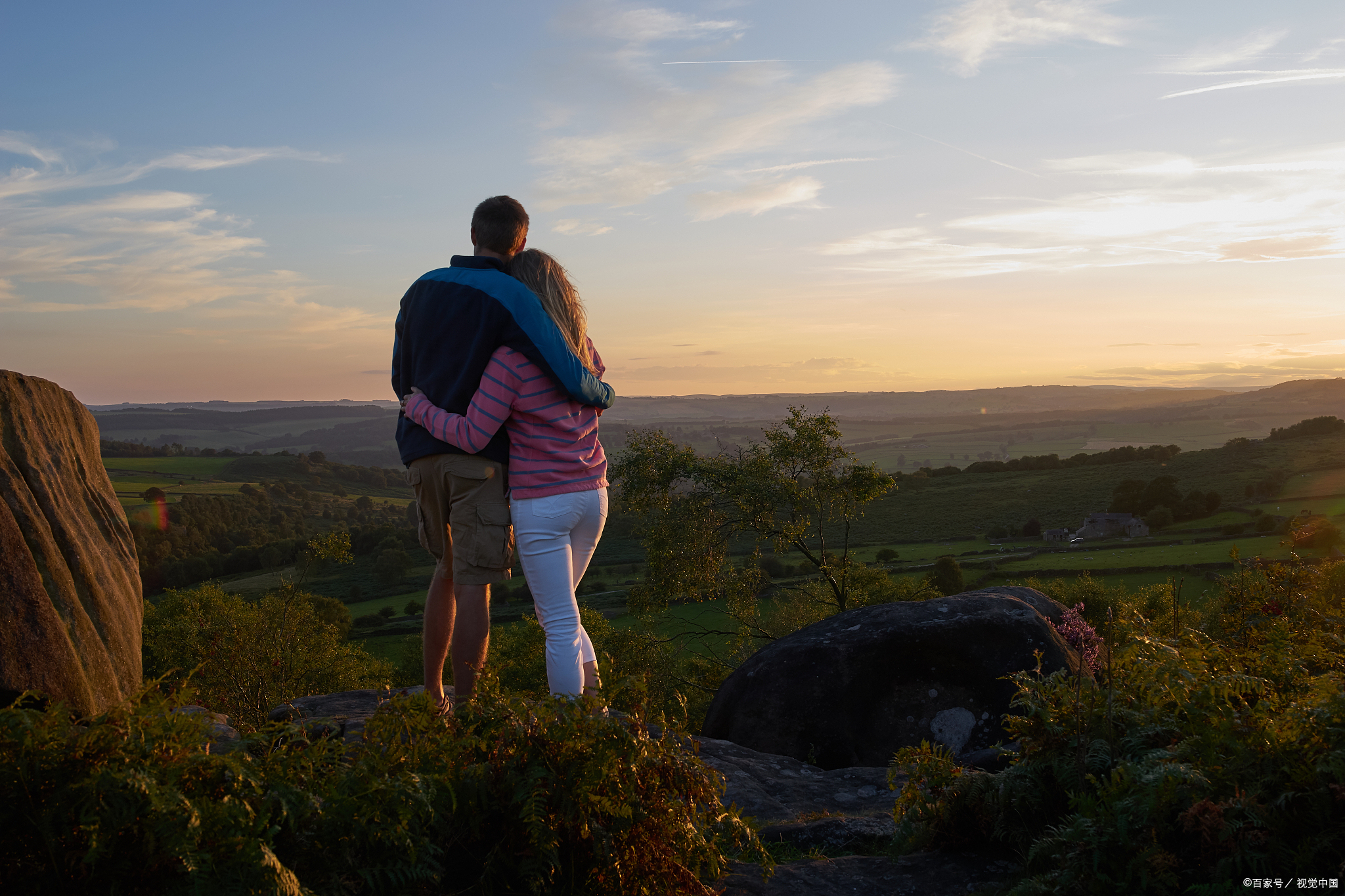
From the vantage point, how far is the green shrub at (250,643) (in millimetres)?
19516

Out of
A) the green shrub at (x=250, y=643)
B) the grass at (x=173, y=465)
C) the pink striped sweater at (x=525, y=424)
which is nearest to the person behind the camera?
the pink striped sweater at (x=525, y=424)

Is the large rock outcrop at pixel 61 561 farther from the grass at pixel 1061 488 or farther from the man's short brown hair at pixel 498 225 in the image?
the grass at pixel 1061 488

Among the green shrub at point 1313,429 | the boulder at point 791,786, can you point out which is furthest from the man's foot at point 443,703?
the green shrub at point 1313,429

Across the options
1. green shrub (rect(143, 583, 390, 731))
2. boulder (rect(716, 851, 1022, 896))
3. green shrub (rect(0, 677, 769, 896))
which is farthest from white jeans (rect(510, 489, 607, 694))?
green shrub (rect(143, 583, 390, 731))

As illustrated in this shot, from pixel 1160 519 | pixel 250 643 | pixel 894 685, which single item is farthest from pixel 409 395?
pixel 1160 519

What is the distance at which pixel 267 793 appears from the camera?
99.0 inches

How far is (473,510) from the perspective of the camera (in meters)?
4.80

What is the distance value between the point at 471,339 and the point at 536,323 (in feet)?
1.29

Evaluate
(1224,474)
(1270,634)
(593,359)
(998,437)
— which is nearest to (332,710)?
(593,359)

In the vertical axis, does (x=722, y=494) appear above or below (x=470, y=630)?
below

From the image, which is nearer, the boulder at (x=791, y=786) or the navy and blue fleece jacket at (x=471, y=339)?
the navy and blue fleece jacket at (x=471, y=339)

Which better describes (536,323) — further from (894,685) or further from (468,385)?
(894,685)

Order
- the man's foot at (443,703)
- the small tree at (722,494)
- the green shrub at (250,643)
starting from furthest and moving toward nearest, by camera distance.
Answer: the small tree at (722,494) → the green shrub at (250,643) → the man's foot at (443,703)

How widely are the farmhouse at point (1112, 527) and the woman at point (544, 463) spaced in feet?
228
